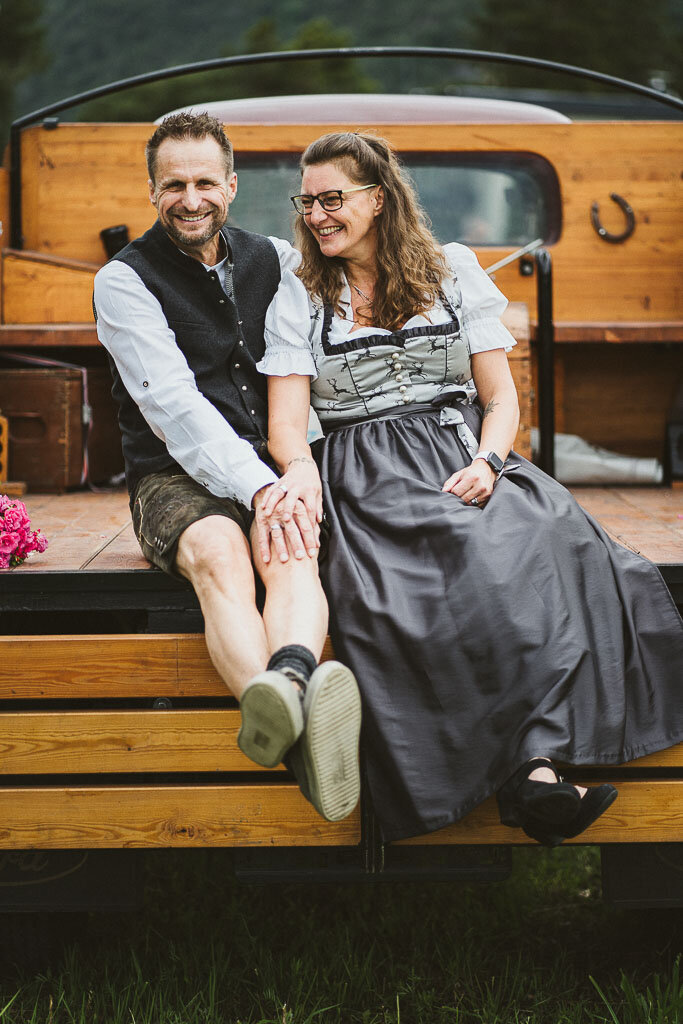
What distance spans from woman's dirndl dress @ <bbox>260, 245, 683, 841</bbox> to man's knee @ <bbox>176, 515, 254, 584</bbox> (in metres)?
0.19

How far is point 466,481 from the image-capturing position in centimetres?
243

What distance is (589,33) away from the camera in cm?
3272

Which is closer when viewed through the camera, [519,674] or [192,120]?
[519,674]

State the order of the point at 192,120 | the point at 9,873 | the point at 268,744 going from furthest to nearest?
1. the point at 192,120
2. the point at 9,873
3. the point at 268,744

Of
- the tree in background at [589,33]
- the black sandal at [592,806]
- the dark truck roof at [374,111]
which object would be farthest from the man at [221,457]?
the tree in background at [589,33]

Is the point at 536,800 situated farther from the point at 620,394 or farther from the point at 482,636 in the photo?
the point at 620,394

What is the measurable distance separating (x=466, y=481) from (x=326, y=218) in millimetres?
811

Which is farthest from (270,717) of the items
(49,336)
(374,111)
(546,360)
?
(374,111)

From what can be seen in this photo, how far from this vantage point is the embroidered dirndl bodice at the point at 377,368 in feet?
8.77

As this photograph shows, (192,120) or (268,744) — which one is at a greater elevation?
(192,120)

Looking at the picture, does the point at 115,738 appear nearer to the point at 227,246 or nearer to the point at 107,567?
the point at 107,567

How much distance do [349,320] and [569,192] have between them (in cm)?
184

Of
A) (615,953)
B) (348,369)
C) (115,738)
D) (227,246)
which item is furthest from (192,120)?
(615,953)

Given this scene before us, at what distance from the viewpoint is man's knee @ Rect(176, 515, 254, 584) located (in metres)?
2.20
